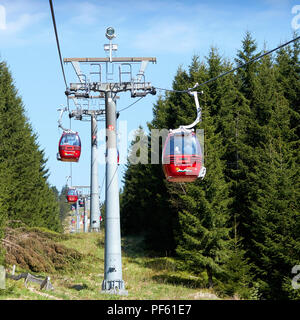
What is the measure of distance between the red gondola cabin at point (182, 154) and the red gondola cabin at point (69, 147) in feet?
40.9

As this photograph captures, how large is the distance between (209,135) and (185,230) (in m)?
5.62

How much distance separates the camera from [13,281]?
17.5m

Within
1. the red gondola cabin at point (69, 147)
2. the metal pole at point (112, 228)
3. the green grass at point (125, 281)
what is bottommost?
the green grass at point (125, 281)

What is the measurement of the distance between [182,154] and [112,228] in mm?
6954

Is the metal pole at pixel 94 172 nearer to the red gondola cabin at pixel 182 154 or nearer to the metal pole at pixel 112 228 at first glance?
the metal pole at pixel 112 228

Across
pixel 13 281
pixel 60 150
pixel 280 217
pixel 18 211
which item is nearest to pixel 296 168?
pixel 280 217

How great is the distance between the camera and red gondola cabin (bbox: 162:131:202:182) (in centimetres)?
1342

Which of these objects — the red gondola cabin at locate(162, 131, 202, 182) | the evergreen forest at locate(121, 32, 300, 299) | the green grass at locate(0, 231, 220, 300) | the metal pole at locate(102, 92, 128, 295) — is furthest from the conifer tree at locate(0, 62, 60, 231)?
the red gondola cabin at locate(162, 131, 202, 182)

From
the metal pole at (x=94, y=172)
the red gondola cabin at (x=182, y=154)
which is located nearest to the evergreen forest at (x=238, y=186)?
the metal pole at (x=94, y=172)

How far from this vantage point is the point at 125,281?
2528 cm

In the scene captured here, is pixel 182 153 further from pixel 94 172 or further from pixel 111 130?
pixel 94 172

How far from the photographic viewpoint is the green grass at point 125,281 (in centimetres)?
1695

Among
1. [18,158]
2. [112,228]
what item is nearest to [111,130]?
[112,228]

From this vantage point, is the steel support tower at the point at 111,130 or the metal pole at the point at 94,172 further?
the metal pole at the point at 94,172
